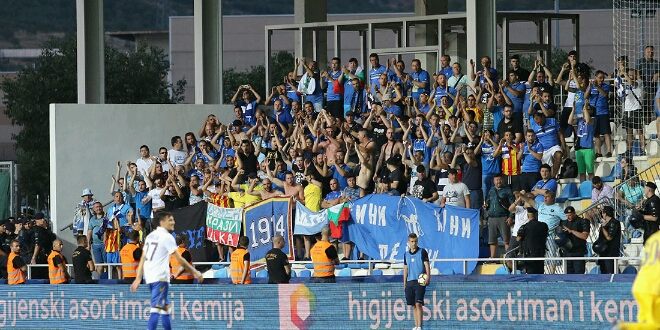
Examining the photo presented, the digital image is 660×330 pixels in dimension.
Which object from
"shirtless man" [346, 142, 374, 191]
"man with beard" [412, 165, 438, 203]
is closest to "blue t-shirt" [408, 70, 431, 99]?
"shirtless man" [346, 142, 374, 191]

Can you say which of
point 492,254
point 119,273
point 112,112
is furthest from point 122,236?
point 492,254

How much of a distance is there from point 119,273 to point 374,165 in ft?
18.5

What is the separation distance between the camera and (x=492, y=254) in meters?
20.3

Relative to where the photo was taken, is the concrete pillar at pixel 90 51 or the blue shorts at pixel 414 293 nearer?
the blue shorts at pixel 414 293

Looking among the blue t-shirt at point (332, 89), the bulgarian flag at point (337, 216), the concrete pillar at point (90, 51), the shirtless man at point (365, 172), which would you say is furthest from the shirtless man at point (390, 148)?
the concrete pillar at point (90, 51)

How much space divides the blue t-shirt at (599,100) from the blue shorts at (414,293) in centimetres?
639

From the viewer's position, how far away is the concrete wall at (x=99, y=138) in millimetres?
28047

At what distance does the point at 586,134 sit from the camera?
21.9 m

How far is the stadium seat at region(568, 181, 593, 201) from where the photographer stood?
2117 cm

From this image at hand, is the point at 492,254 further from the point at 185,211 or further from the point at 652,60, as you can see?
the point at 185,211

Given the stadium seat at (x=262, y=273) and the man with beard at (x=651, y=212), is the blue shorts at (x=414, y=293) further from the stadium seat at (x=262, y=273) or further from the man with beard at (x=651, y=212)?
the stadium seat at (x=262, y=273)

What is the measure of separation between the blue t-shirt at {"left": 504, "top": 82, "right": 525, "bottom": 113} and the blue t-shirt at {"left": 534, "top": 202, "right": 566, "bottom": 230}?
12.1ft

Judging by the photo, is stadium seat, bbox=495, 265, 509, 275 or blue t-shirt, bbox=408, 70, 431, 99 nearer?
stadium seat, bbox=495, 265, 509, 275

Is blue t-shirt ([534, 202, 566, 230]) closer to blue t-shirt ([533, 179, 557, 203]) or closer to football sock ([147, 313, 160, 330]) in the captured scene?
blue t-shirt ([533, 179, 557, 203])
